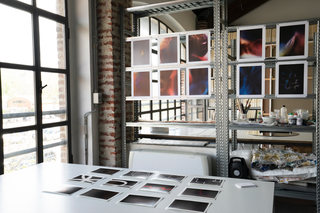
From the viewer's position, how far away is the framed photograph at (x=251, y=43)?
9.52 feet

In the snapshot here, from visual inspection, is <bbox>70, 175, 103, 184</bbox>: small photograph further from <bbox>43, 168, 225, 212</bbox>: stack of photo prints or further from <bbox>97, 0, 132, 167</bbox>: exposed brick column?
<bbox>97, 0, 132, 167</bbox>: exposed brick column

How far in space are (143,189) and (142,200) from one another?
0.17 m

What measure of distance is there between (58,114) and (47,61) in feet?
2.10

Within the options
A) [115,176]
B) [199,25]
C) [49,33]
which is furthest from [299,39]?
[199,25]

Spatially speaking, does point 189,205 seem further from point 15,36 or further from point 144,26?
point 144,26

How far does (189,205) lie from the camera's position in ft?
4.48

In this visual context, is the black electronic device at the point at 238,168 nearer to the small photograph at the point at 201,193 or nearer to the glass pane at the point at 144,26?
the small photograph at the point at 201,193

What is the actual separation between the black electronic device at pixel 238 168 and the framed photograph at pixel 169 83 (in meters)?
1.02

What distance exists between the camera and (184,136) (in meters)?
3.72

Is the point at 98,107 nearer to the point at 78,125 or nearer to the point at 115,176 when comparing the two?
the point at 78,125

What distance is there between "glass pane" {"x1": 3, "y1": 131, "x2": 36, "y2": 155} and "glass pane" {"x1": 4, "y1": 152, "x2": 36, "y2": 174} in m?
0.08

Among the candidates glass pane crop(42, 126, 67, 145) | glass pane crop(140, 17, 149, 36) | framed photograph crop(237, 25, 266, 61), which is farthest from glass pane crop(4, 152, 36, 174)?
glass pane crop(140, 17, 149, 36)

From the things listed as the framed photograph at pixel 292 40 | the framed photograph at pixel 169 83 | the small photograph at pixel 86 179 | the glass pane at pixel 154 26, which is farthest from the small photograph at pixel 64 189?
the glass pane at pixel 154 26

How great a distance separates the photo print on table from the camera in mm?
1505
